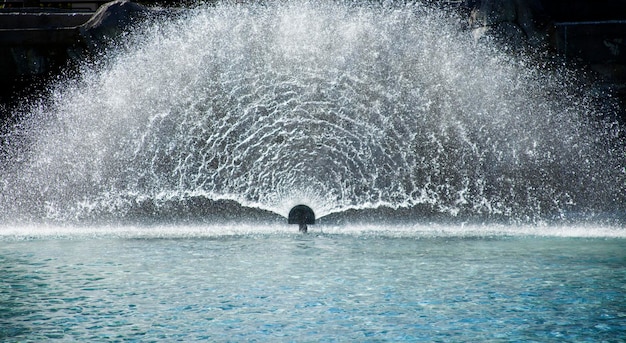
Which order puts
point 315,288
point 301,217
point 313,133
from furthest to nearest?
point 313,133, point 301,217, point 315,288

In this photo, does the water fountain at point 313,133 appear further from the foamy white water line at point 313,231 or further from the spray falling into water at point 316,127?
the foamy white water line at point 313,231

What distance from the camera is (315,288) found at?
7227 millimetres

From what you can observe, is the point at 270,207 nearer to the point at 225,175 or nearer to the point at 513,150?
the point at 225,175

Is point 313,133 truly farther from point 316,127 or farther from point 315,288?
point 315,288

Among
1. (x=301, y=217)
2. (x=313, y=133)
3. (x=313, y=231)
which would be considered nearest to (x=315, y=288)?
(x=313, y=231)

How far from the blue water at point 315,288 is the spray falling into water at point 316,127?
3489mm

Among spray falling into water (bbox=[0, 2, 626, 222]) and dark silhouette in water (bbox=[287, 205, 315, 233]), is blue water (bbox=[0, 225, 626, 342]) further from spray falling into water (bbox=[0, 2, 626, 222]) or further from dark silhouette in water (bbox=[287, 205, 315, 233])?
spray falling into water (bbox=[0, 2, 626, 222])

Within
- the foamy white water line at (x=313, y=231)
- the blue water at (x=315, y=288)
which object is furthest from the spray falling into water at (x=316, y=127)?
the blue water at (x=315, y=288)

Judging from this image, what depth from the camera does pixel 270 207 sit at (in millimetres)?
13969

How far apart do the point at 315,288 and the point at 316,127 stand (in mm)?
7422

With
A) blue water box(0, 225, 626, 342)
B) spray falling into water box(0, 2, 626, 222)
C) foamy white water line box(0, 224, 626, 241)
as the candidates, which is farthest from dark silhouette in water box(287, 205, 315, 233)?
spray falling into water box(0, 2, 626, 222)

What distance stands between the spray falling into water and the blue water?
11.4 feet

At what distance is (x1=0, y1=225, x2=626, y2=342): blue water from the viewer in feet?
19.1

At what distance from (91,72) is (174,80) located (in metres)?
1.83
